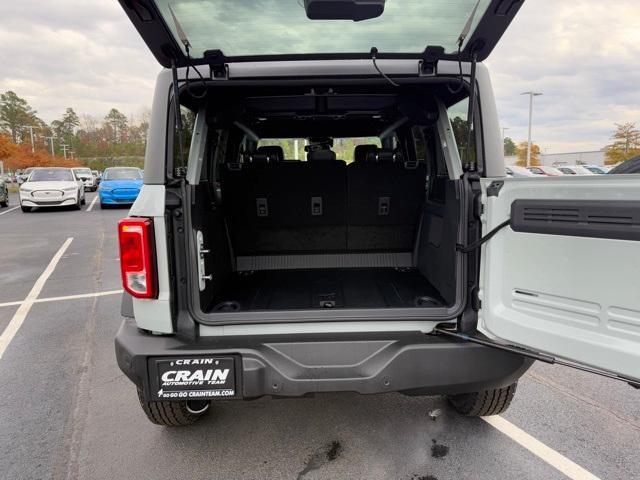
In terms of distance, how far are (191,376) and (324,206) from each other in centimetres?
207

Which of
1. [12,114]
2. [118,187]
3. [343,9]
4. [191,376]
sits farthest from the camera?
[12,114]

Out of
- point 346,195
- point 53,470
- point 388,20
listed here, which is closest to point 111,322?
point 53,470

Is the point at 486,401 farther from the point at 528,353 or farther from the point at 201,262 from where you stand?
the point at 201,262

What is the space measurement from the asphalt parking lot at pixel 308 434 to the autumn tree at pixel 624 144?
36.0m

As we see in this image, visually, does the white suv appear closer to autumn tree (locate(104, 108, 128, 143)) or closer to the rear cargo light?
the rear cargo light

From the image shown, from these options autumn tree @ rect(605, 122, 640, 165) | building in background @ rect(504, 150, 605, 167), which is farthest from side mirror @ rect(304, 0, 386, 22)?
building in background @ rect(504, 150, 605, 167)

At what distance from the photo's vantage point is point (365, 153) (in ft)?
14.6

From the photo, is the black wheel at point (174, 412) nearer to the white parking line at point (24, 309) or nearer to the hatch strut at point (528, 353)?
the hatch strut at point (528, 353)

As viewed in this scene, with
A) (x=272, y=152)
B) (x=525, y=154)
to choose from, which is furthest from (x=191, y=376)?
(x=525, y=154)

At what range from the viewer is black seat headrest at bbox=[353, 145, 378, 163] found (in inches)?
166

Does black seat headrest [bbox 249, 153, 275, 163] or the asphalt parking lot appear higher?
black seat headrest [bbox 249, 153, 275, 163]

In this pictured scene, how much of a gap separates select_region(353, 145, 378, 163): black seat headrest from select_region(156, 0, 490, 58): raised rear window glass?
1954 mm

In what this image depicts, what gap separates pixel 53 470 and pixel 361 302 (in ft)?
6.13

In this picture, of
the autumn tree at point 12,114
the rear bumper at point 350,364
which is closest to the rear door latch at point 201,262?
the rear bumper at point 350,364
